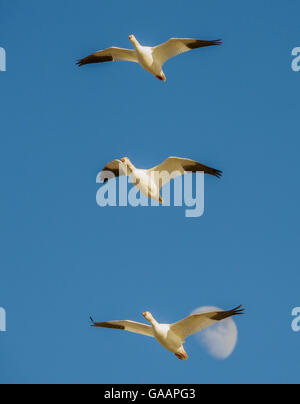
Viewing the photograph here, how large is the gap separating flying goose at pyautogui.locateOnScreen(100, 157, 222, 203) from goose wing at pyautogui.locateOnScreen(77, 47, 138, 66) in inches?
112

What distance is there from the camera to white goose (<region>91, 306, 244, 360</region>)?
16.8m

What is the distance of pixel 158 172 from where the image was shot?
1952cm

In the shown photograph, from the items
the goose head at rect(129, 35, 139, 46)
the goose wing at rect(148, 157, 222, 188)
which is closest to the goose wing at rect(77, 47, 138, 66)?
the goose head at rect(129, 35, 139, 46)

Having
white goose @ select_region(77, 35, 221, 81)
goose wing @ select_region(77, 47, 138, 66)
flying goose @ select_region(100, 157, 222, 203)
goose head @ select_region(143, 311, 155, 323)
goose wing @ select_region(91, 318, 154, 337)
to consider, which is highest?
goose wing @ select_region(77, 47, 138, 66)

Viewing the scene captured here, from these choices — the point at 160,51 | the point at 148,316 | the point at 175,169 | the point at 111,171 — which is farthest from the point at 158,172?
the point at 148,316

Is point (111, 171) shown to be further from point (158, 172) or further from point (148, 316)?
point (148, 316)

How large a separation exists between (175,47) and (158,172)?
3.18 m

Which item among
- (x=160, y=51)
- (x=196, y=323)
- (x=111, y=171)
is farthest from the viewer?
(x=111, y=171)

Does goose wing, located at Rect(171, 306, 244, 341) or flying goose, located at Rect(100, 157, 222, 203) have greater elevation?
flying goose, located at Rect(100, 157, 222, 203)

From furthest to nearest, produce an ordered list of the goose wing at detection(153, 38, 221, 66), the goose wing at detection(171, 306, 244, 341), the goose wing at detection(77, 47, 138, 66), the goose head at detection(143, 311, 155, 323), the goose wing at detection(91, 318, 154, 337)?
the goose wing at detection(77, 47, 138, 66)
the goose wing at detection(153, 38, 221, 66)
the goose wing at detection(91, 318, 154, 337)
the goose head at detection(143, 311, 155, 323)
the goose wing at detection(171, 306, 244, 341)

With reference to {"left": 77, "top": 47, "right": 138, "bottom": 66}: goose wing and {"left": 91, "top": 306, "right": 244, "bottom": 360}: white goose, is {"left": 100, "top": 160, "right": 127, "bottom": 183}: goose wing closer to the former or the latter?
{"left": 77, "top": 47, "right": 138, "bottom": 66}: goose wing

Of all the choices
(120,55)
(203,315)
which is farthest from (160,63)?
(203,315)
